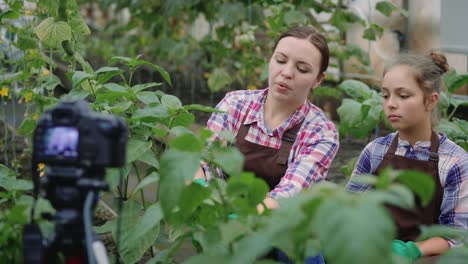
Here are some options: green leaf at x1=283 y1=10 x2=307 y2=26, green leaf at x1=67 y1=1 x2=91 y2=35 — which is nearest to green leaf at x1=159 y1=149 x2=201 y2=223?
green leaf at x1=67 y1=1 x2=91 y2=35

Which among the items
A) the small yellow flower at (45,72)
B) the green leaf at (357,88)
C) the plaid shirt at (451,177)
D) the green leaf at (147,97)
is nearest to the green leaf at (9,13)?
the small yellow flower at (45,72)

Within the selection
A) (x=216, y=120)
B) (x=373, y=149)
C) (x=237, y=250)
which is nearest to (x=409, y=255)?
(x=373, y=149)

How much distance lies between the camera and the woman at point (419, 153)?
270 cm

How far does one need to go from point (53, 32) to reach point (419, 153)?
134 cm

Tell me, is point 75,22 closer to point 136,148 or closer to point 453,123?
point 136,148

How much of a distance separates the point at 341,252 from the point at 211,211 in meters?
0.62

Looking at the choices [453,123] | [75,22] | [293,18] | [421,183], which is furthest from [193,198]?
[293,18]

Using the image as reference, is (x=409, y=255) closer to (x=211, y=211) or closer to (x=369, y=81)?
(x=211, y=211)

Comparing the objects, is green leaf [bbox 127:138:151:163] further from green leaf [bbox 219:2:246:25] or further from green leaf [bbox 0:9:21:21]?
green leaf [bbox 219:2:246:25]

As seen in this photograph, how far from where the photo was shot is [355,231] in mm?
1342

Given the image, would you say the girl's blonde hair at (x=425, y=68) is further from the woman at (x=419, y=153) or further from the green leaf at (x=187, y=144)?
the green leaf at (x=187, y=144)

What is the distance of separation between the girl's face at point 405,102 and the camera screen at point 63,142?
1.41 m

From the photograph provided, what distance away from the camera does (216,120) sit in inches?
117

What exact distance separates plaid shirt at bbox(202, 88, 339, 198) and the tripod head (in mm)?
1138
